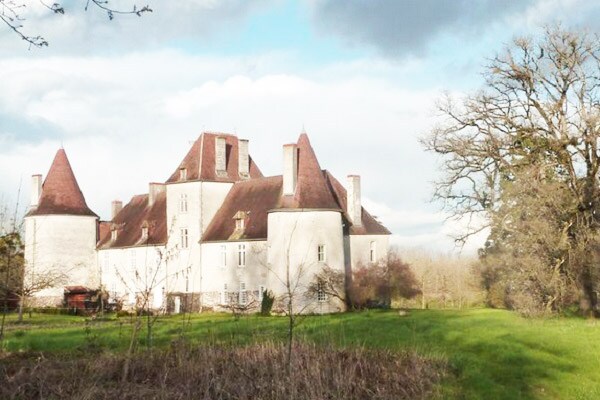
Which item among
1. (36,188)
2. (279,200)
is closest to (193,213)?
(279,200)

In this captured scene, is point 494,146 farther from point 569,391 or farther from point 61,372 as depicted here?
point 61,372

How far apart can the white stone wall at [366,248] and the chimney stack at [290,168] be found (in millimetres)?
6120

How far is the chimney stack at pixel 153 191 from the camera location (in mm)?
61594

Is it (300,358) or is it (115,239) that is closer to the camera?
(300,358)

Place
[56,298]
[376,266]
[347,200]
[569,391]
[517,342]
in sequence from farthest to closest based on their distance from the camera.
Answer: [56,298], [347,200], [376,266], [517,342], [569,391]

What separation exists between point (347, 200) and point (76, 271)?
68.3ft

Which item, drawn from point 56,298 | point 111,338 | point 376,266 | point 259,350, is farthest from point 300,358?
point 56,298

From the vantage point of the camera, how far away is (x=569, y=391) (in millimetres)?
14711

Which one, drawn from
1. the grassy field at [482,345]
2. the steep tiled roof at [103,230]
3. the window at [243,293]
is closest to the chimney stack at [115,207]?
the steep tiled roof at [103,230]

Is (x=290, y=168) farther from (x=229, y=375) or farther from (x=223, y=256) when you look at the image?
(x=229, y=375)

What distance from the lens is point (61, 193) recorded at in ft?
195

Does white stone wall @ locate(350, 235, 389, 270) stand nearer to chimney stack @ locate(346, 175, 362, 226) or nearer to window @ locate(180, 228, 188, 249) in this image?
chimney stack @ locate(346, 175, 362, 226)

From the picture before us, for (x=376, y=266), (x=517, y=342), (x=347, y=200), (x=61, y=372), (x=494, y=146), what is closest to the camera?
(x=61, y=372)

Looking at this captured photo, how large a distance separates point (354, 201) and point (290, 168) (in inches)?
248
